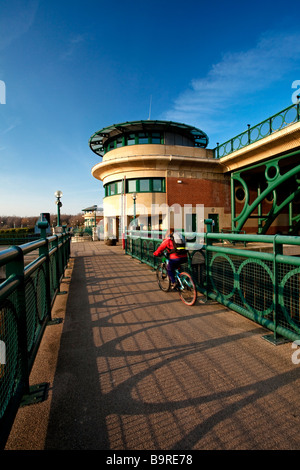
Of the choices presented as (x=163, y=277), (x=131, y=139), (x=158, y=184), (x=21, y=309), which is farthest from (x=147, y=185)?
(x=21, y=309)

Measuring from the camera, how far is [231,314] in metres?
4.35

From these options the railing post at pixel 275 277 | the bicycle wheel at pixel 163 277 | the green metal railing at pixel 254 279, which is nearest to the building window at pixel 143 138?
the bicycle wheel at pixel 163 277

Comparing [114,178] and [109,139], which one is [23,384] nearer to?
[114,178]

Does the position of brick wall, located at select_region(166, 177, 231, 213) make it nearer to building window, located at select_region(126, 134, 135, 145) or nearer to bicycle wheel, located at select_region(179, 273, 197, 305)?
building window, located at select_region(126, 134, 135, 145)

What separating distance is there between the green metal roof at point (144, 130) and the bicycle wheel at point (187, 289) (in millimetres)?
20575

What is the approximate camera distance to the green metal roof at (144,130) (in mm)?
22312

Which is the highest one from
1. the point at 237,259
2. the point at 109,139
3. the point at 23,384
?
the point at 109,139

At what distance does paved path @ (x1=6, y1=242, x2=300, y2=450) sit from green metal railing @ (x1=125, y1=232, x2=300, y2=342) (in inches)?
12.4

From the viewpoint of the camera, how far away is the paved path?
5.93 feet

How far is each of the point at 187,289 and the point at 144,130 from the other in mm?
21692

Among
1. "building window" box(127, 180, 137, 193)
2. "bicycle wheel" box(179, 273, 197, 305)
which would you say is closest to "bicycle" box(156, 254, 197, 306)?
"bicycle wheel" box(179, 273, 197, 305)
